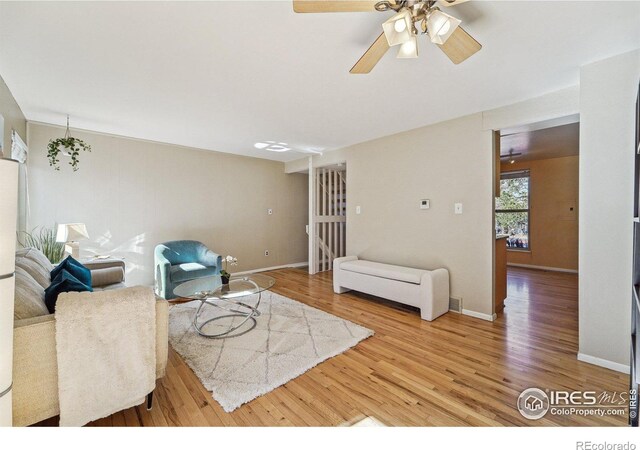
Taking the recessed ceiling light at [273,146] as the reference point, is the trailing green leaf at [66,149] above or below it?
below

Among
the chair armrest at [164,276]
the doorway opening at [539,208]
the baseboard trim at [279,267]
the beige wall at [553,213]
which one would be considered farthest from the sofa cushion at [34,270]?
the beige wall at [553,213]

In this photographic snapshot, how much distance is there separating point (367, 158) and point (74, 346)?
390cm

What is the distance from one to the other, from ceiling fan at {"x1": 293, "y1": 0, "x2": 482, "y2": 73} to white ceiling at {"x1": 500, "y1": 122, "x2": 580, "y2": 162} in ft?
9.67

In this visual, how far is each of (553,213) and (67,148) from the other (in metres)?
8.54

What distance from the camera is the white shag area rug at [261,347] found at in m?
1.87

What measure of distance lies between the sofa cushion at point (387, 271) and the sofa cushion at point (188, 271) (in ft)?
6.38

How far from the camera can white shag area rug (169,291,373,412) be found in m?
1.87

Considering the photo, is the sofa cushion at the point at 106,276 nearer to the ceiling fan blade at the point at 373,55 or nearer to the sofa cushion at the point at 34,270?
the sofa cushion at the point at 34,270

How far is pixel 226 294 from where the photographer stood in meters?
2.67

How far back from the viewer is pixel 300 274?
17.7 feet

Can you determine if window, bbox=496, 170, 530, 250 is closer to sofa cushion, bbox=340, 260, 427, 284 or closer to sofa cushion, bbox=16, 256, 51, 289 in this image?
sofa cushion, bbox=340, 260, 427, 284

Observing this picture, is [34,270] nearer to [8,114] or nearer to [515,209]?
[8,114]

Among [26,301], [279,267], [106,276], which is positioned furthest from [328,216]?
[26,301]
